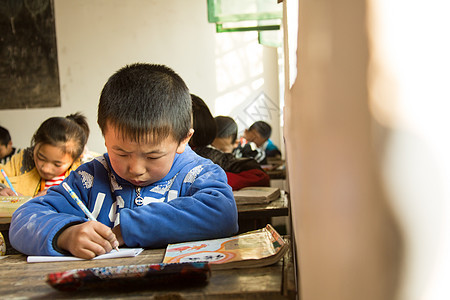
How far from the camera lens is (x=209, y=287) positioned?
2.52ft

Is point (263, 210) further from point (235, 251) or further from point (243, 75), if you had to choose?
point (243, 75)

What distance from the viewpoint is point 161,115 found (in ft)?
4.29

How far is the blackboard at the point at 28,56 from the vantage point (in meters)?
7.95

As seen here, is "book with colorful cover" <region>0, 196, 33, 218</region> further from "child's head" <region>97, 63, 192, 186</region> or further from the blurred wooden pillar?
the blurred wooden pillar

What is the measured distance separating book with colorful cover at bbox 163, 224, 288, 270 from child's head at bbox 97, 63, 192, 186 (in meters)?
0.24

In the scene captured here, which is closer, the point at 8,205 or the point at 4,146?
the point at 8,205

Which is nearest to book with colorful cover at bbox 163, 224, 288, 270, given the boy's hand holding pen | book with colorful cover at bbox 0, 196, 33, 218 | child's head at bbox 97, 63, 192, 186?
the boy's hand holding pen

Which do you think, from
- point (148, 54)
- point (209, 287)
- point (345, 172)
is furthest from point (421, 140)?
point (148, 54)

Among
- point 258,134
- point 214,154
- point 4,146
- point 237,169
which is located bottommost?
point 258,134

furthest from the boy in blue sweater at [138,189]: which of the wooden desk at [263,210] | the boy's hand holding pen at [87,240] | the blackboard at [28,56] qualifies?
the blackboard at [28,56]

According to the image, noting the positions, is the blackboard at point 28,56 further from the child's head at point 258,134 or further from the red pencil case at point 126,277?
the red pencil case at point 126,277

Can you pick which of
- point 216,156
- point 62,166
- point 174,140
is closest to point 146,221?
point 174,140

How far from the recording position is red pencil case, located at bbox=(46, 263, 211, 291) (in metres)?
0.76

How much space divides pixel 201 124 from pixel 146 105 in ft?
3.89
